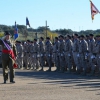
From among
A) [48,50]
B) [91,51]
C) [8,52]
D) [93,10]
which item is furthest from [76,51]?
[8,52]

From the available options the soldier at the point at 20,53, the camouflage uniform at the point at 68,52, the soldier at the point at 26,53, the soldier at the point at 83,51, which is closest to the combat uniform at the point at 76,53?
the soldier at the point at 83,51

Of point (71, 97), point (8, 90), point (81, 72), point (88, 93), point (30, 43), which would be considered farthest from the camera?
point (30, 43)

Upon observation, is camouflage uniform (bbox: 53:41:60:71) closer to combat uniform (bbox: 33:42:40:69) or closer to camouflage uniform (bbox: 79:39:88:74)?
combat uniform (bbox: 33:42:40:69)

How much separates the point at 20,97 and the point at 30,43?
16.0 m

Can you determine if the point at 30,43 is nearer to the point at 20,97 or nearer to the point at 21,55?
the point at 21,55

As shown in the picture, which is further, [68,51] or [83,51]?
[68,51]

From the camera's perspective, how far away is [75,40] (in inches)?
872

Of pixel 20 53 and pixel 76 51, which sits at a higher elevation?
pixel 20 53

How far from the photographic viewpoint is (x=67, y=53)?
23266 millimetres

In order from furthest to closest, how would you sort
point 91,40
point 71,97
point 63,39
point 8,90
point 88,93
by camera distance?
point 63,39 < point 91,40 < point 8,90 < point 88,93 < point 71,97

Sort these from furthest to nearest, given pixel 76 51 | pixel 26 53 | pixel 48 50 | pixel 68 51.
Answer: pixel 26 53 < pixel 48 50 < pixel 68 51 < pixel 76 51

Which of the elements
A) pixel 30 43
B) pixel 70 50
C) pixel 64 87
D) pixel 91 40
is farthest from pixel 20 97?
pixel 30 43

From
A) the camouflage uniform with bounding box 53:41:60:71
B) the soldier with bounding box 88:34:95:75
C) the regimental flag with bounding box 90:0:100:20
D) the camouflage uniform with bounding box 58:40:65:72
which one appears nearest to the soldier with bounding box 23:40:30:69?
the camouflage uniform with bounding box 53:41:60:71

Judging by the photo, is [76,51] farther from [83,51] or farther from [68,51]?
[68,51]
